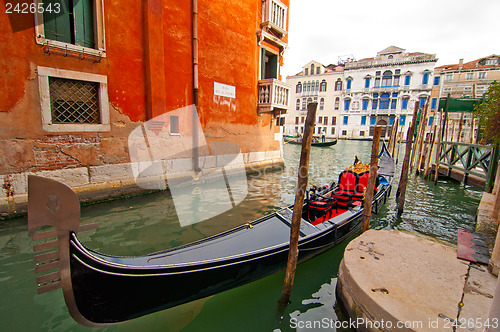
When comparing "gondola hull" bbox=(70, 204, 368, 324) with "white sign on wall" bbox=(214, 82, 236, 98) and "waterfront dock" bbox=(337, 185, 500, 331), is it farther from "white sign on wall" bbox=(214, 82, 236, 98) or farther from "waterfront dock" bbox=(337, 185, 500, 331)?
"white sign on wall" bbox=(214, 82, 236, 98)

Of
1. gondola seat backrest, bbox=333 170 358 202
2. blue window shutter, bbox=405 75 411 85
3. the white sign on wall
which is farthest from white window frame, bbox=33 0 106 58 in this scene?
blue window shutter, bbox=405 75 411 85

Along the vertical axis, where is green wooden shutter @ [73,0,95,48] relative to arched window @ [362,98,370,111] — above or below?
below

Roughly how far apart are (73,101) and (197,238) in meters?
3.52

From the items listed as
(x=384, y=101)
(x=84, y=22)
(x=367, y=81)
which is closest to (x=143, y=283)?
(x=84, y=22)

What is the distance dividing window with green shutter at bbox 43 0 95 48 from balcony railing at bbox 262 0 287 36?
534 centimetres

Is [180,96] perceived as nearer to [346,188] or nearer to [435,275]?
[346,188]

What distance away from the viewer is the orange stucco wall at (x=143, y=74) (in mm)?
4008

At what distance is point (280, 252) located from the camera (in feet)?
9.15

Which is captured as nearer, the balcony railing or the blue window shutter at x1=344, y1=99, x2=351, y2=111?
the balcony railing

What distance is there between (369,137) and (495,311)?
3226 centimetres

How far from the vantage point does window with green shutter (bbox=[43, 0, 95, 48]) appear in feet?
14.0

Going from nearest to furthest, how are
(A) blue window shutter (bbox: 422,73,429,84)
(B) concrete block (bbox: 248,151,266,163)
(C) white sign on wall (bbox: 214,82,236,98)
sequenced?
(C) white sign on wall (bbox: 214,82,236,98) < (B) concrete block (bbox: 248,151,266,163) < (A) blue window shutter (bbox: 422,73,429,84)

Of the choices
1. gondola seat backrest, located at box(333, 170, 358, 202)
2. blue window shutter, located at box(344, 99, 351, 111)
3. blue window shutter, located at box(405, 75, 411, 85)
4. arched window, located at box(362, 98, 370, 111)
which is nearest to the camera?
gondola seat backrest, located at box(333, 170, 358, 202)

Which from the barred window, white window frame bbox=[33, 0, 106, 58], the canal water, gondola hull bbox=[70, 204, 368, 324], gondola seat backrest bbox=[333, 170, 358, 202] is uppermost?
white window frame bbox=[33, 0, 106, 58]
